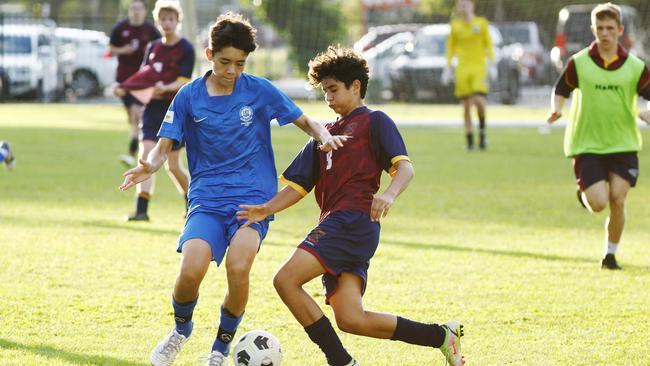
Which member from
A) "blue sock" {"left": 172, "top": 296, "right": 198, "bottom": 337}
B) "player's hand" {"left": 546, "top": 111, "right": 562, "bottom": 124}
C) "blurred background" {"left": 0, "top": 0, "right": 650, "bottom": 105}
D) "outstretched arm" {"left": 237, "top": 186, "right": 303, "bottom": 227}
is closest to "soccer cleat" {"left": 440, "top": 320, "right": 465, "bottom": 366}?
"outstretched arm" {"left": 237, "top": 186, "right": 303, "bottom": 227}

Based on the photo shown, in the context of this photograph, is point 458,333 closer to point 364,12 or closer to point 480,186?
point 480,186

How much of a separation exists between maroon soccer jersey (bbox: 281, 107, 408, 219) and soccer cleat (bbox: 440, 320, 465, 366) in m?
0.68

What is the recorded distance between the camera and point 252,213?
17.3 ft

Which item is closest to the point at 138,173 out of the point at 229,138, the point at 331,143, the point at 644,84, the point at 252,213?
the point at 229,138

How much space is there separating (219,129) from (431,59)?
2309 centimetres

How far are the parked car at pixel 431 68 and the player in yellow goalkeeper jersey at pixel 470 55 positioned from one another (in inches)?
421

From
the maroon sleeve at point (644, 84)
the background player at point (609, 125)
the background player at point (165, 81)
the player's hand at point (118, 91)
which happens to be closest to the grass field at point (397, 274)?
the background player at point (165, 81)

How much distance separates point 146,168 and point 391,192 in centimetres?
117

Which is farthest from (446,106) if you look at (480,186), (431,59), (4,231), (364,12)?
(4,231)

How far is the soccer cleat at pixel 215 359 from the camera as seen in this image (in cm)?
527

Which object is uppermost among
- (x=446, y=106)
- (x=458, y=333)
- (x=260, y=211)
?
(x=260, y=211)

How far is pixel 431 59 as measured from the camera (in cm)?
2822

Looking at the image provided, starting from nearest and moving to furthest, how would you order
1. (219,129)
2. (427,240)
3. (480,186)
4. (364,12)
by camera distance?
(219,129), (427,240), (480,186), (364,12)

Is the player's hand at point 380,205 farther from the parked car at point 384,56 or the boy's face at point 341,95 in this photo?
the parked car at point 384,56
